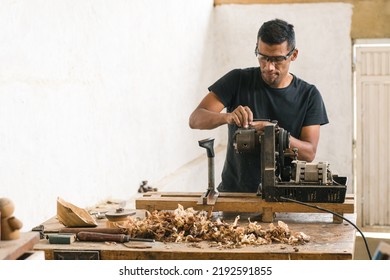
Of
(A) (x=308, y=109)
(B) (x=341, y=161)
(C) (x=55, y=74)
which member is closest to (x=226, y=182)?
(A) (x=308, y=109)

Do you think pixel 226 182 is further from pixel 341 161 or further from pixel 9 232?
pixel 341 161

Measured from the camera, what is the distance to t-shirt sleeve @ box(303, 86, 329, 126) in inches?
129

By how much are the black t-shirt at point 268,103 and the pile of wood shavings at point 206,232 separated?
3.13 feet

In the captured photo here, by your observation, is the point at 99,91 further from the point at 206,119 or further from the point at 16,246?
the point at 16,246

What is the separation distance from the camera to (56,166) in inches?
109

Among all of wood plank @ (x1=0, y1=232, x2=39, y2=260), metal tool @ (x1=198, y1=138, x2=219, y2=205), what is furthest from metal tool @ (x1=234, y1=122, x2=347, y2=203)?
wood plank @ (x1=0, y1=232, x2=39, y2=260)

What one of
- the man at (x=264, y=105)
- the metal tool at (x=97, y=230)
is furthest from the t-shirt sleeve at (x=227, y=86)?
the metal tool at (x=97, y=230)

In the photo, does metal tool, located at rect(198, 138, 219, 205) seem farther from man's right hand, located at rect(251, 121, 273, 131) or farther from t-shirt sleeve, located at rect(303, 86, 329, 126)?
t-shirt sleeve, located at rect(303, 86, 329, 126)

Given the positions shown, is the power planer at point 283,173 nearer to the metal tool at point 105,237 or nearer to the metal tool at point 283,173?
the metal tool at point 283,173

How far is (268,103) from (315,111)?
0.23 m

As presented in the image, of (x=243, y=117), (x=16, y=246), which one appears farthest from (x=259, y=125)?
(x=16, y=246)

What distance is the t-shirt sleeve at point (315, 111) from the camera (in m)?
3.27

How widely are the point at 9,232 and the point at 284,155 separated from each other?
52.8 inches
